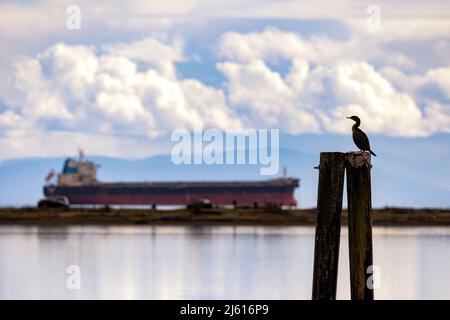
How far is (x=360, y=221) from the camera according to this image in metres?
19.3

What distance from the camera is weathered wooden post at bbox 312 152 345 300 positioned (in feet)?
62.8

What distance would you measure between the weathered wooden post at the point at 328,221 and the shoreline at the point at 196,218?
79.2 metres

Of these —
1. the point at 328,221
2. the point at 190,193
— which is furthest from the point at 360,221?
the point at 190,193

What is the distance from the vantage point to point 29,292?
40188 mm

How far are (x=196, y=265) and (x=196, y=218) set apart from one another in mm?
51114

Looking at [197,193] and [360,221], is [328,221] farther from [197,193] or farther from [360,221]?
[197,193]

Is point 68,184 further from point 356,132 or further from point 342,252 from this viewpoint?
point 356,132

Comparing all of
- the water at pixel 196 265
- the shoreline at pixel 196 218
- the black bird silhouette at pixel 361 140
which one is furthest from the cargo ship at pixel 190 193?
the black bird silhouette at pixel 361 140

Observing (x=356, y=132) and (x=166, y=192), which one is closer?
(x=356, y=132)

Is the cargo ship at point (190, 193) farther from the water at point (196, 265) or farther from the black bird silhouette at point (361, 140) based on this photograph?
the black bird silhouette at point (361, 140)

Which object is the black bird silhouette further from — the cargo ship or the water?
the cargo ship

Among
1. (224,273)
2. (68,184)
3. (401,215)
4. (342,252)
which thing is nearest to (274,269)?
(224,273)

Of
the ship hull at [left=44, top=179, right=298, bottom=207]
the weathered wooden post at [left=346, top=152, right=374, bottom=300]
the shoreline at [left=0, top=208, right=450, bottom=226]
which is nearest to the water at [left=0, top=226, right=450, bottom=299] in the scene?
the shoreline at [left=0, top=208, right=450, bottom=226]
